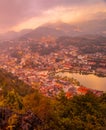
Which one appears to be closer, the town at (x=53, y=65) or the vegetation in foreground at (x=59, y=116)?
the vegetation in foreground at (x=59, y=116)

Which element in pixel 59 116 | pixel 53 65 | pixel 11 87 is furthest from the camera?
pixel 53 65

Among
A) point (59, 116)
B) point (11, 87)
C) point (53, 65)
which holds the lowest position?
point (53, 65)

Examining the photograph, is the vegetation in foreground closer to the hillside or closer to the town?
the hillside

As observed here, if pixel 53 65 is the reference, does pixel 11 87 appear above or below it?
above

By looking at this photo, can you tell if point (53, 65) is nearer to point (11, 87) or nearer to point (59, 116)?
point (11, 87)

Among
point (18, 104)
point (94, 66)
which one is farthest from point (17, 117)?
point (94, 66)

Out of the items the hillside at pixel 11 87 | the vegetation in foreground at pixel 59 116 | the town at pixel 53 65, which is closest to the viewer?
the vegetation in foreground at pixel 59 116

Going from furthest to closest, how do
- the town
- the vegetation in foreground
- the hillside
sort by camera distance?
the town → the hillside → the vegetation in foreground

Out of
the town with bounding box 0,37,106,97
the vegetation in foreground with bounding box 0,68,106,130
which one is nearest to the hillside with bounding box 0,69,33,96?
the town with bounding box 0,37,106,97

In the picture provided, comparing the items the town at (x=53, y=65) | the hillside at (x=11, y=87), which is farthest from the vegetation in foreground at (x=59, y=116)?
the town at (x=53, y=65)

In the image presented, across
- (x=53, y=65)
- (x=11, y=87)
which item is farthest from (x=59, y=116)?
(x=53, y=65)

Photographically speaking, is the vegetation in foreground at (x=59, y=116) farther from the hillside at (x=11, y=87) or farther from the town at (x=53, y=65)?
the town at (x=53, y=65)
